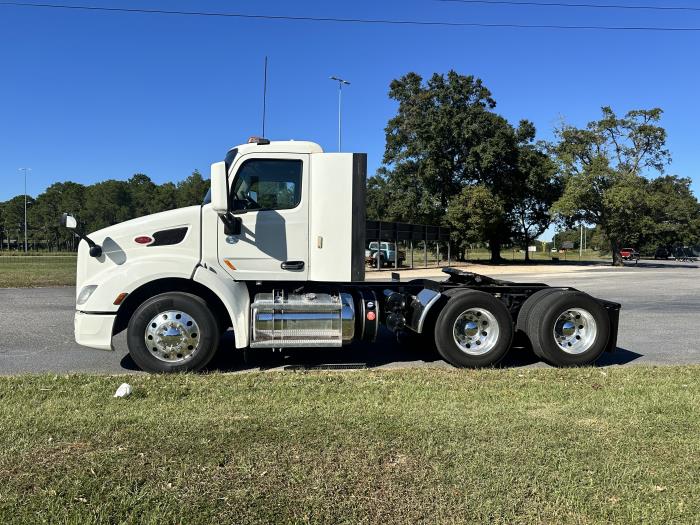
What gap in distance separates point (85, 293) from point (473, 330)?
189 inches

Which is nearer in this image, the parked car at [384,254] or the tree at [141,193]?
the parked car at [384,254]

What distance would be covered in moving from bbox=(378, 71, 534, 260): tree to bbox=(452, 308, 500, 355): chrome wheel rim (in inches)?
1532

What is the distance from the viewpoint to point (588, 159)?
46.5 metres

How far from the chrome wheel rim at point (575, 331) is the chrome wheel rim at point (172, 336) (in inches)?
181

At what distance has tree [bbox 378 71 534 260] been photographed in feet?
152

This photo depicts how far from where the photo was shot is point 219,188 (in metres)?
6.27

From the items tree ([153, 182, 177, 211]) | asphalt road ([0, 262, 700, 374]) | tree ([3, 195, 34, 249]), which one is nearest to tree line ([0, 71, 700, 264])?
tree ([153, 182, 177, 211])

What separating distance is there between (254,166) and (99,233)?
2.06 m

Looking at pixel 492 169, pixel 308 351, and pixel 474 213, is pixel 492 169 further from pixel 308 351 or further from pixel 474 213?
pixel 308 351

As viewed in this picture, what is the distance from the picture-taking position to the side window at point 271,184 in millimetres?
6773

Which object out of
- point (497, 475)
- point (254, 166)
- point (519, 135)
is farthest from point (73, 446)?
point (519, 135)

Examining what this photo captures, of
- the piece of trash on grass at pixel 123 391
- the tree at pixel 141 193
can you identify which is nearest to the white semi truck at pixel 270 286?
the piece of trash on grass at pixel 123 391

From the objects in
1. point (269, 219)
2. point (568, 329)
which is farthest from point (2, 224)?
point (568, 329)

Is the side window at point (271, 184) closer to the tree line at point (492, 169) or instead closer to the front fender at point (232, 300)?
the front fender at point (232, 300)
